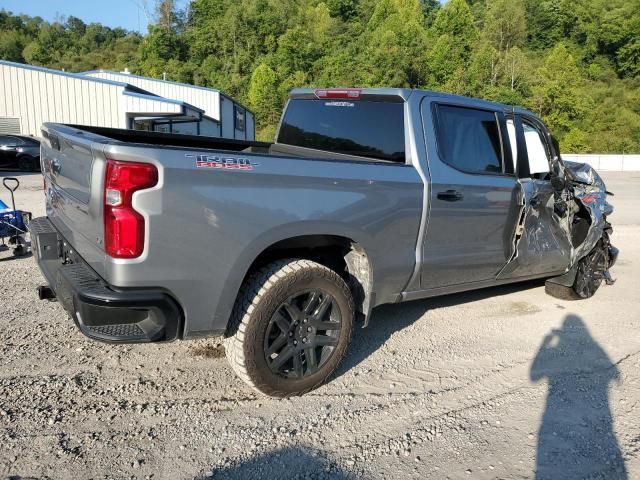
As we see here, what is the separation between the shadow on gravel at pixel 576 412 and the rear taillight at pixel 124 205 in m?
2.43

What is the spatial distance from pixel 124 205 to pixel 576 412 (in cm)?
303

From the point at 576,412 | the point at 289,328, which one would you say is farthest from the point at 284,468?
the point at 576,412

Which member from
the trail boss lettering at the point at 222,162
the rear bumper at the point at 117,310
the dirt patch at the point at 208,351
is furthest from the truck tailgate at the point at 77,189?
the dirt patch at the point at 208,351

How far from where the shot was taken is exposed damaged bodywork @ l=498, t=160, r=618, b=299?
15.4 feet

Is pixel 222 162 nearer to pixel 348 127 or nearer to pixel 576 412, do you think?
pixel 348 127

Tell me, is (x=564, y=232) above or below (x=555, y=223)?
below

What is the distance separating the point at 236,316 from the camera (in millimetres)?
3141

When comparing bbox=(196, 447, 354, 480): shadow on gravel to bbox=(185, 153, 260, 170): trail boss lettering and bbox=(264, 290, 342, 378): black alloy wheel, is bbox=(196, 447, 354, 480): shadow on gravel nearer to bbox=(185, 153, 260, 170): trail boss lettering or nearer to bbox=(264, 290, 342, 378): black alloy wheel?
bbox=(264, 290, 342, 378): black alloy wheel

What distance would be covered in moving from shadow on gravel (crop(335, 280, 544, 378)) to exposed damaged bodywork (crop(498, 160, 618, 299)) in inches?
25.5

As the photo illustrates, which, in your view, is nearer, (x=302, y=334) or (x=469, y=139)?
(x=302, y=334)

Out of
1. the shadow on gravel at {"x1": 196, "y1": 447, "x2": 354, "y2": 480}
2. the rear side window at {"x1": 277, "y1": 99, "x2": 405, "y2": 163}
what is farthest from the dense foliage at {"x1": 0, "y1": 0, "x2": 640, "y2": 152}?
the shadow on gravel at {"x1": 196, "y1": 447, "x2": 354, "y2": 480}

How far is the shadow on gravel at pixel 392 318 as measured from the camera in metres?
4.12

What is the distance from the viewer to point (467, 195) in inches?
159

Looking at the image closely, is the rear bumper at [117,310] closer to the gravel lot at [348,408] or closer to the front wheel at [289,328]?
the front wheel at [289,328]
